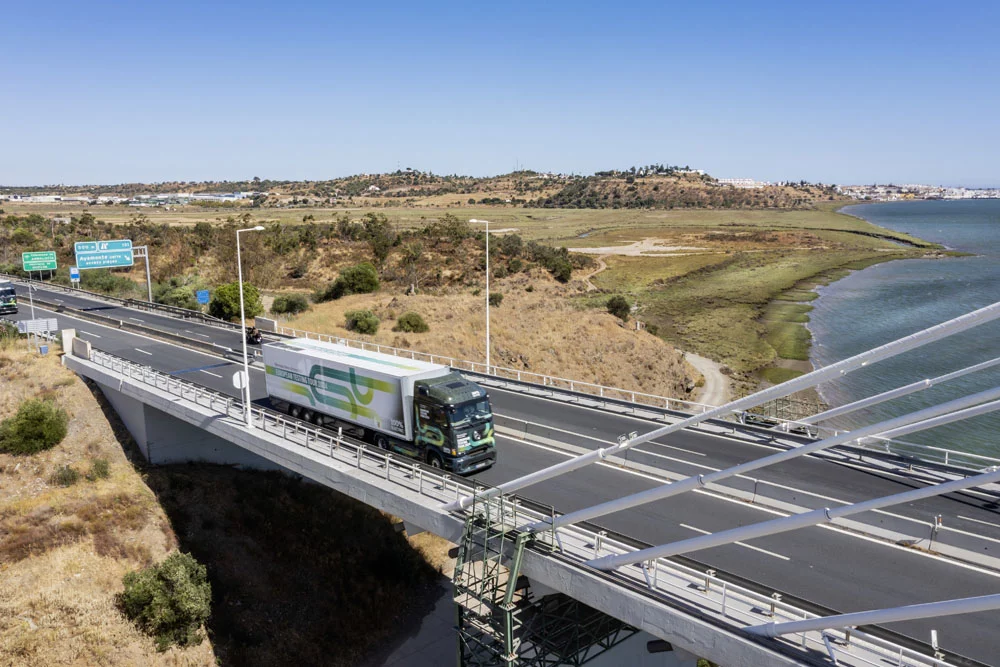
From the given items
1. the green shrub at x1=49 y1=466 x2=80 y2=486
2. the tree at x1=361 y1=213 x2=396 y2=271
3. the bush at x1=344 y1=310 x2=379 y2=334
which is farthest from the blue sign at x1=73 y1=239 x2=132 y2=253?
the green shrub at x1=49 y1=466 x2=80 y2=486

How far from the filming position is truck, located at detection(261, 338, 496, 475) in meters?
21.6

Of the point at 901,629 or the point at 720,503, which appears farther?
the point at 720,503

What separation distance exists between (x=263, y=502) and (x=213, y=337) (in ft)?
69.6

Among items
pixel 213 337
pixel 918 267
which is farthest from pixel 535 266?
pixel 918 267

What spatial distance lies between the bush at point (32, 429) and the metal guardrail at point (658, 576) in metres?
13.2

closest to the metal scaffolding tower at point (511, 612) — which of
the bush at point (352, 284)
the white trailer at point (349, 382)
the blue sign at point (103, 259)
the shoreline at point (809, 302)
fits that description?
Result: the white trailer at point (349, 382)

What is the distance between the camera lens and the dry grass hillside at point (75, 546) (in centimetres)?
2277

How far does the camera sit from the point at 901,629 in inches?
540

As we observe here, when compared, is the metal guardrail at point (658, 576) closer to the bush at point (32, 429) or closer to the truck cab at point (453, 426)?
the truck cab at point (453, 426)

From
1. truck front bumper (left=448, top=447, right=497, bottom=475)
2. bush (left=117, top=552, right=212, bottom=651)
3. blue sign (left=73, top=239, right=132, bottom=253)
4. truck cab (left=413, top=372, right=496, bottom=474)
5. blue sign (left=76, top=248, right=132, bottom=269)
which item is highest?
blue sign (left=73, top=239, right=132, bottom=253)

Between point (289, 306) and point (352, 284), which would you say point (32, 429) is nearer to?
point (289, 306)

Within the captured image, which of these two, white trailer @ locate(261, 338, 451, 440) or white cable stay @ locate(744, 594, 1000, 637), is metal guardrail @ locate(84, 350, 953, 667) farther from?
white trailer @ locate(261, 338, 451, 440)

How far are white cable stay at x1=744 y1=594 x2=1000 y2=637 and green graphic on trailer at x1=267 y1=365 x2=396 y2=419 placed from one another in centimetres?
Result: 1377

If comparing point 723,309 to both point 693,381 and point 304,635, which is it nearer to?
point 693,381
